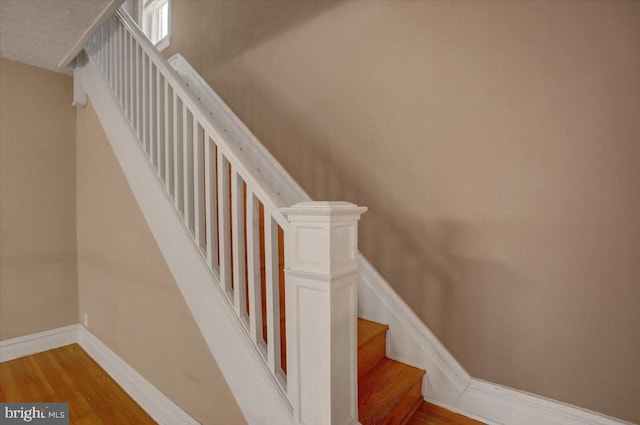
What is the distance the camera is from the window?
136 inches

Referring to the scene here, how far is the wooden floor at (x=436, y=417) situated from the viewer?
1.51 meters

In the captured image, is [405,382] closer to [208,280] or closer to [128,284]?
[208,280]

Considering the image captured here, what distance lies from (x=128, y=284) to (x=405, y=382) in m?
1.67

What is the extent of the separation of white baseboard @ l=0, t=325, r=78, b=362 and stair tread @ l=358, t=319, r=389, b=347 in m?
2.45

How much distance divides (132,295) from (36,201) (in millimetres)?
1339

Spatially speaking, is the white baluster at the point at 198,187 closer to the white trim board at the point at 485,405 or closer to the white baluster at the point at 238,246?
the white baluster at the point at 238,246

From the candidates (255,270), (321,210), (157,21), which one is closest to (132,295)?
(255,270)

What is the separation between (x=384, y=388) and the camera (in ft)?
5.00

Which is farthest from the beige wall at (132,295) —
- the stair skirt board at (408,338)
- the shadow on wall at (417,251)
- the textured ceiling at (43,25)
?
the shadow on wall at (417,251)

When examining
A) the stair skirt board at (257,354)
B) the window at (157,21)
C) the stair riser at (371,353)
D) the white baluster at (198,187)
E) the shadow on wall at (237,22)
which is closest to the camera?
the stair skirt board at (257,354)

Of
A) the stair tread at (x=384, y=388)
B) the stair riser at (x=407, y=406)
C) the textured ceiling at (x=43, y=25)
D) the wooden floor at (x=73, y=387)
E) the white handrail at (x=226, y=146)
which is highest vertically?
the textured ceiling at (x=43, y=25)

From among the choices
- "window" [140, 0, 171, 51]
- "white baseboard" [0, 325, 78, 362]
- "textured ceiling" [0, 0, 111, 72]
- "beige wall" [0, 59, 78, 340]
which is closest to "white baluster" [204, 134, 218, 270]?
"textured ceiling" [0, 0, 111, 72]

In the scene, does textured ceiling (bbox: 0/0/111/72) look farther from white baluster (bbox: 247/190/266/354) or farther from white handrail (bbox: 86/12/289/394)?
white baluster (bbox: 247/190/266/354)

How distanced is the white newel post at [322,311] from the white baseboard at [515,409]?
2.55ft
